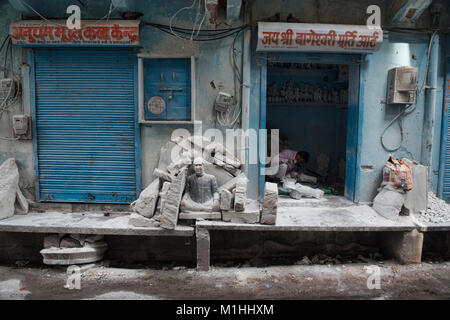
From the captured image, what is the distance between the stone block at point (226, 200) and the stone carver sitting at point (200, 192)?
0.60 feet

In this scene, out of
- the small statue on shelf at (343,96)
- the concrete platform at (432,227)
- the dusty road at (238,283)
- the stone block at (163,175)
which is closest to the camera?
the dusty road at (238,283)

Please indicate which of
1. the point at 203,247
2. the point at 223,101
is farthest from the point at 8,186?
the point at 223,101

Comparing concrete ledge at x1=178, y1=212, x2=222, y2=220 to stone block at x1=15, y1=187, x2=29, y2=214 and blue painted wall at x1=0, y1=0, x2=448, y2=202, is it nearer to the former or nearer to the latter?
blue painted wall at x1=0, y1=0, x2=448, y2=202

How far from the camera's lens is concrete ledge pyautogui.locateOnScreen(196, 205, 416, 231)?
210 inches

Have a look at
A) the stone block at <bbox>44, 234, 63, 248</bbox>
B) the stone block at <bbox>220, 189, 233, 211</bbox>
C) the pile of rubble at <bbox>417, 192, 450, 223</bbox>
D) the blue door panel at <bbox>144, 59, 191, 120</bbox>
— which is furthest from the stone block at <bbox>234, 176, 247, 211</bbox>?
the pile of rubble at <bbox>417, 192, 450, 223</bbox>

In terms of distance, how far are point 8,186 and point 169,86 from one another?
12.1 feet

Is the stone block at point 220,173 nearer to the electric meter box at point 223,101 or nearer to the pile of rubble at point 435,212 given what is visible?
the electric meter box at point 223,101

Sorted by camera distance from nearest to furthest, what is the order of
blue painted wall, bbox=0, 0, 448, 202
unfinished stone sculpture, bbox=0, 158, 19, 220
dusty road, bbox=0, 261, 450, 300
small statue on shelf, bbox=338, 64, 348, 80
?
1. dusty road, bbox=0, 261, 450, 300
2. unfinished stone sculpture, bbox=0, 158, 19, 220
3. blue painted wall, bbox=0, 0, 448, 202
4. small statue on shelf, bbox=338, 64, 348, 80

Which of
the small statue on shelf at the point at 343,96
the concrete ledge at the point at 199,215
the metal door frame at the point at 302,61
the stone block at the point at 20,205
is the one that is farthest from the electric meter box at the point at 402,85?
the stone block at the point at 20,205

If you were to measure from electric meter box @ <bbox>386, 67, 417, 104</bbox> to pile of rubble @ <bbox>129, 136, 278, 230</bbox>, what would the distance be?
3262 mm

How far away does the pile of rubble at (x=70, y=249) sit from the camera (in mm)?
5484

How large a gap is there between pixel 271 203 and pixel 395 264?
273 cm

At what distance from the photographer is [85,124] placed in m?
6.33

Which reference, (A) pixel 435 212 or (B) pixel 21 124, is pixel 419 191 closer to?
(A) pixel 435 212
